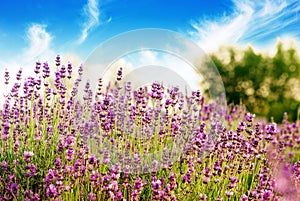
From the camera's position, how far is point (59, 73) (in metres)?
4.20

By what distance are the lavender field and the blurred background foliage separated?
18.1 m

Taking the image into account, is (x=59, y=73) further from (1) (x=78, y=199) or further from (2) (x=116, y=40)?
(1) (x=78, y=199)

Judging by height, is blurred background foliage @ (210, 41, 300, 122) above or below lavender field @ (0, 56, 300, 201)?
above

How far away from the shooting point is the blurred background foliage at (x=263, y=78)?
73.3 ft

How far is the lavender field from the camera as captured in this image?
3.14 metres

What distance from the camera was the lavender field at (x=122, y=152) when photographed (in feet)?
10.3

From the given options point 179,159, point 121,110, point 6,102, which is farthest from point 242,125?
point 6,102

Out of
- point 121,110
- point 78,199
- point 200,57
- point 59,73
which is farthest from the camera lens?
point 200,57

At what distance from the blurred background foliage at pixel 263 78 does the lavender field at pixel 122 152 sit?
712 inches

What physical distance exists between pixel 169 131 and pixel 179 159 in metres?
0.65

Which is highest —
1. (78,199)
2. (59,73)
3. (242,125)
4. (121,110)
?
(59,73)

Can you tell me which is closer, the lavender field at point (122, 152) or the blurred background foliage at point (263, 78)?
the lavender field at point (122, 152)

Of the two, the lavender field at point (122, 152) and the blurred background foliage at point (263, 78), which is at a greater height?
the blurred background foliage at point (263, 78)

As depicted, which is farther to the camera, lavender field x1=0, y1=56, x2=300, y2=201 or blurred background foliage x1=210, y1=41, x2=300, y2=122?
blurred background foliage x1=210, y1=41, x2=300, y2=122
